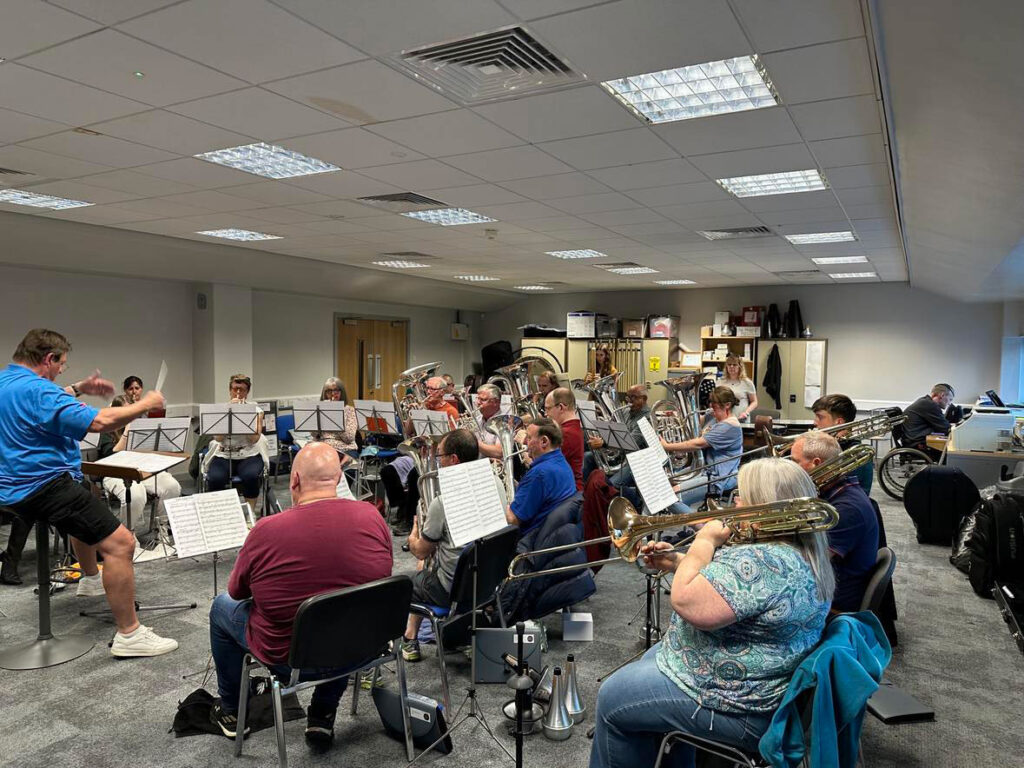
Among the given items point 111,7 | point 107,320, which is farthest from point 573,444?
point 107,320

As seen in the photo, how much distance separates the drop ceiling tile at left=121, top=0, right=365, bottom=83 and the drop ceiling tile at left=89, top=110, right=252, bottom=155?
83cm

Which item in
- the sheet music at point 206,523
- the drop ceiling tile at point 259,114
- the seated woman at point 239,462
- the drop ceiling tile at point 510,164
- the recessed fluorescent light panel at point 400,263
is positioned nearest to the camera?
the sheet music at point 206,523

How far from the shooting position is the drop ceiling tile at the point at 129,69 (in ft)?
8.70

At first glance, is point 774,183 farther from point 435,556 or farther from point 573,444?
point 435,556

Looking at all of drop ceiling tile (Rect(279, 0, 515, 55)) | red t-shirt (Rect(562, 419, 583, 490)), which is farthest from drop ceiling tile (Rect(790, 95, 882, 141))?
red t-shirt (Rect(562, 419, 583, 490))

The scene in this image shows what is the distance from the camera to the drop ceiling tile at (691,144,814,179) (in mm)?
3922

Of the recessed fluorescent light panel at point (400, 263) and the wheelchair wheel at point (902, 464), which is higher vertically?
the recessed fluorescent light panel at point (400, 263)

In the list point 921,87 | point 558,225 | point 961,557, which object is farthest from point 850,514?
point 558,225

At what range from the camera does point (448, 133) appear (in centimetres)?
367

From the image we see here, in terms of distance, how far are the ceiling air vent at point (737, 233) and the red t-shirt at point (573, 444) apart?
2821mm

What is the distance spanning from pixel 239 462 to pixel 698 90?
4736mm

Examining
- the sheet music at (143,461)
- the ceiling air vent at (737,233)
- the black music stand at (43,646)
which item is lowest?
the black music stand at (43,646)

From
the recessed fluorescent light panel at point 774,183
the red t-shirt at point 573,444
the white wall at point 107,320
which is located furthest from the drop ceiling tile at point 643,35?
the white wall at point 107,320

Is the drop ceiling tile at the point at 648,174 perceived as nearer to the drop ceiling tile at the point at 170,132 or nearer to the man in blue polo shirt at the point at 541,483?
the man in blue polo shirt at the point at 541,483
